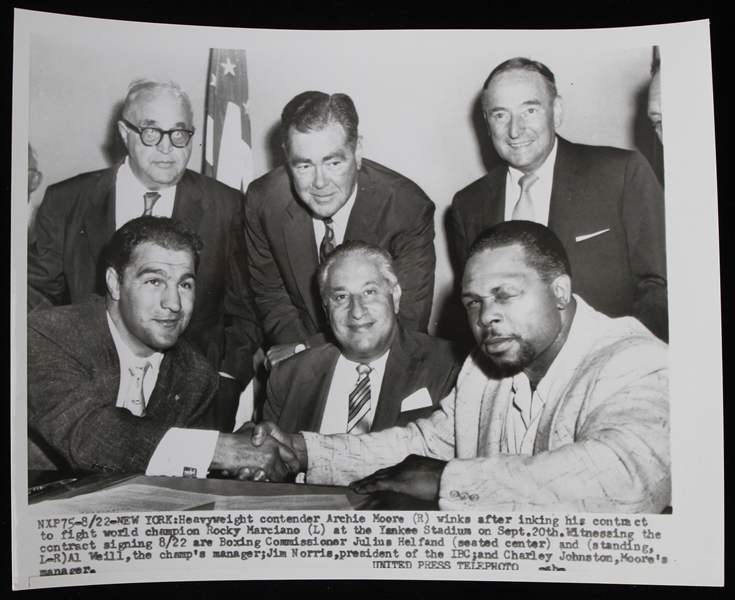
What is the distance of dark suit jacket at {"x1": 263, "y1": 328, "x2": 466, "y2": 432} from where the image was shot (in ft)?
9.95

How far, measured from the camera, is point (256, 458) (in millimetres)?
3000

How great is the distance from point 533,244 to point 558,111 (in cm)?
64

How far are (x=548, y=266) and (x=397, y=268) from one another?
65 cm

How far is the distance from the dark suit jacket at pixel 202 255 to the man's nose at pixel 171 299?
0.09 metres

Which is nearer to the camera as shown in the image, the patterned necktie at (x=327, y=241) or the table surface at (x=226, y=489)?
the table surface at (x=226, y=489)

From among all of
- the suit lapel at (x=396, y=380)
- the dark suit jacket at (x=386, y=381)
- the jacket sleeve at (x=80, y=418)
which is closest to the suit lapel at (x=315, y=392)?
the dark suit jacket at (x=386, y=381)

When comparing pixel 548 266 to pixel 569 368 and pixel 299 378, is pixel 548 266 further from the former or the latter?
pixel 299 378

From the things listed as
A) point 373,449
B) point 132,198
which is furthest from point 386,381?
point 132,198

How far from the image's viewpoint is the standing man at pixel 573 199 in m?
2.96

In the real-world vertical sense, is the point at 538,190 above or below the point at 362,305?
above

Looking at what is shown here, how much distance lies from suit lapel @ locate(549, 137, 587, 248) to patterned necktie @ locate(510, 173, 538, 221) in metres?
0.09

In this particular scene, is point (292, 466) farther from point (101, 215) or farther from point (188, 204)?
point (101, 215)

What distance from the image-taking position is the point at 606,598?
2.88m

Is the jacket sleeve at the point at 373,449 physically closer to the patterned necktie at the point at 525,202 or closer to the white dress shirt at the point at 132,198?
the patterned necktie at the point at 525,202
